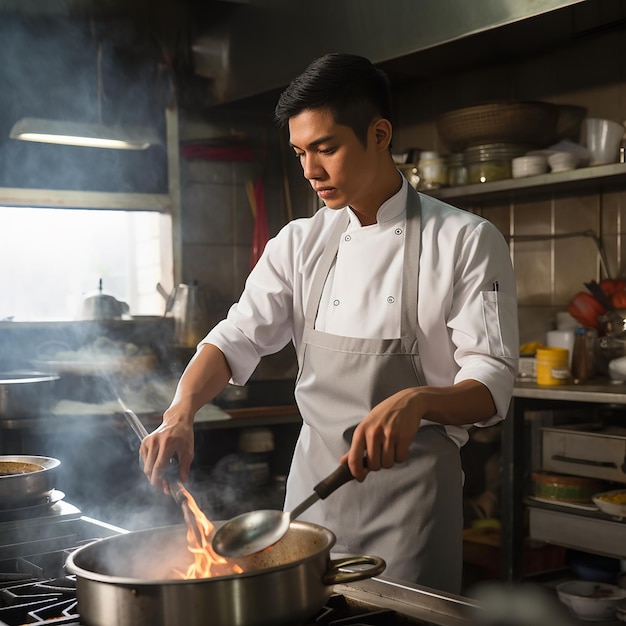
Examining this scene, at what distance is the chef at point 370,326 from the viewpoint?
5.65ft

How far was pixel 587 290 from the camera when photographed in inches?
143

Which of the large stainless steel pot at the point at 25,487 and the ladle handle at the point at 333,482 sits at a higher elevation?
the ladle handle at the point at 333,482

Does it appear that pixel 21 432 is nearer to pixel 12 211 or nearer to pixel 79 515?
pixel 12 211

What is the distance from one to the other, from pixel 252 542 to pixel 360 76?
3.21 ft

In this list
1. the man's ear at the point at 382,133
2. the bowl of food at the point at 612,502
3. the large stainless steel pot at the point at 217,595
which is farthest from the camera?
the bowl of food at the point at 612,502

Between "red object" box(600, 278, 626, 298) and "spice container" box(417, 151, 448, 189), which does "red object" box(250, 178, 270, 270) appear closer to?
"spice container" box(417, 151, 448, 189)

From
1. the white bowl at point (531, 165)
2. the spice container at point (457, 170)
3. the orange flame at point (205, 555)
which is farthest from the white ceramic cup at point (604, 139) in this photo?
the orange flame at point (205, 555)

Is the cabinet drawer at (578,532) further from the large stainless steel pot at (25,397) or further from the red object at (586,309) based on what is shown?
the large stainless steel pot at (25,397)

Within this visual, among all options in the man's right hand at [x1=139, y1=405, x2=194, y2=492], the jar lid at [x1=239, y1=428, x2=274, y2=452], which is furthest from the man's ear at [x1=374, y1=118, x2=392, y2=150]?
the jar lid at [x1=239, y1=428, x2=274, y2=452]

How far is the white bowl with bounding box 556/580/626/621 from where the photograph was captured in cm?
271

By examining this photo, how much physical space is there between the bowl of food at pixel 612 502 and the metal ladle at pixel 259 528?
6.32ft

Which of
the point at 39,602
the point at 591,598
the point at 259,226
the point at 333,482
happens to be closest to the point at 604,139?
the point at 591,598

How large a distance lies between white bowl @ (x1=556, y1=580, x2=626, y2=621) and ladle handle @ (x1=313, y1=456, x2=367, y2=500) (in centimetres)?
180

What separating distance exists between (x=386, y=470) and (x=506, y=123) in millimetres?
2070
